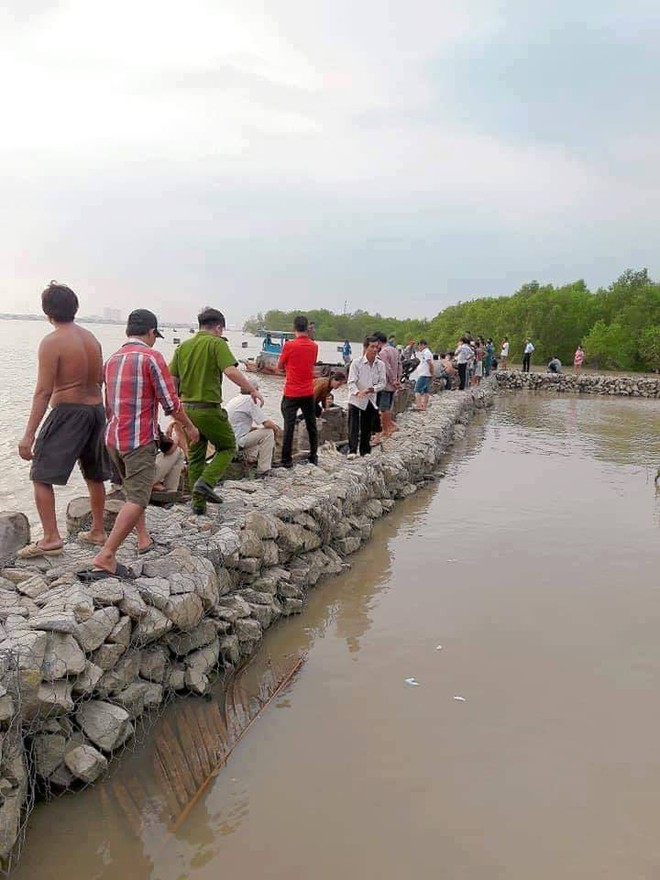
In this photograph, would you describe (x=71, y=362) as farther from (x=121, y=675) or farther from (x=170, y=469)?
(x=170, y=469)

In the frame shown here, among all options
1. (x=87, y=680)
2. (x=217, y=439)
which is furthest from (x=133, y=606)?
(x=217, y=439)

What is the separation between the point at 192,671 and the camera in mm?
3812

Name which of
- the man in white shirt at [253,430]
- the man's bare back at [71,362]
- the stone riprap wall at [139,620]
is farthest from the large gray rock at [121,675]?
the man in white shirt at [253,430]

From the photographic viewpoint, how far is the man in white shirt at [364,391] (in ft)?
27.4

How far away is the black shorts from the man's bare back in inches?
2.6

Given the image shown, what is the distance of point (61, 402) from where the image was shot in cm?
386

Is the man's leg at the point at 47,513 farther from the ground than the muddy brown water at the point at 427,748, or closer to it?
farther from the ground

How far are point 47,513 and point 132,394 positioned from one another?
92 centimetres

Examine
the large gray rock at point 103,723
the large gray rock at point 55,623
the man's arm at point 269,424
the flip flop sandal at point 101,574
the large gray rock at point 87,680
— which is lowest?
the large gray rock at point 103,723

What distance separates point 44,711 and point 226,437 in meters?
2.86

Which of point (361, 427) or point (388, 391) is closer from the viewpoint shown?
point (361, 427)

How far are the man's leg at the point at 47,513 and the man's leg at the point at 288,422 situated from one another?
3.42 meters

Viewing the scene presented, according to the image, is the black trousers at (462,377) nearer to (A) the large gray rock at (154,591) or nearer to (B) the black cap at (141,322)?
(B) the black cap at (141,322)

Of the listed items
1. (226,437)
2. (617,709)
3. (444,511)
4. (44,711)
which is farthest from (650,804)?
(444,511)
